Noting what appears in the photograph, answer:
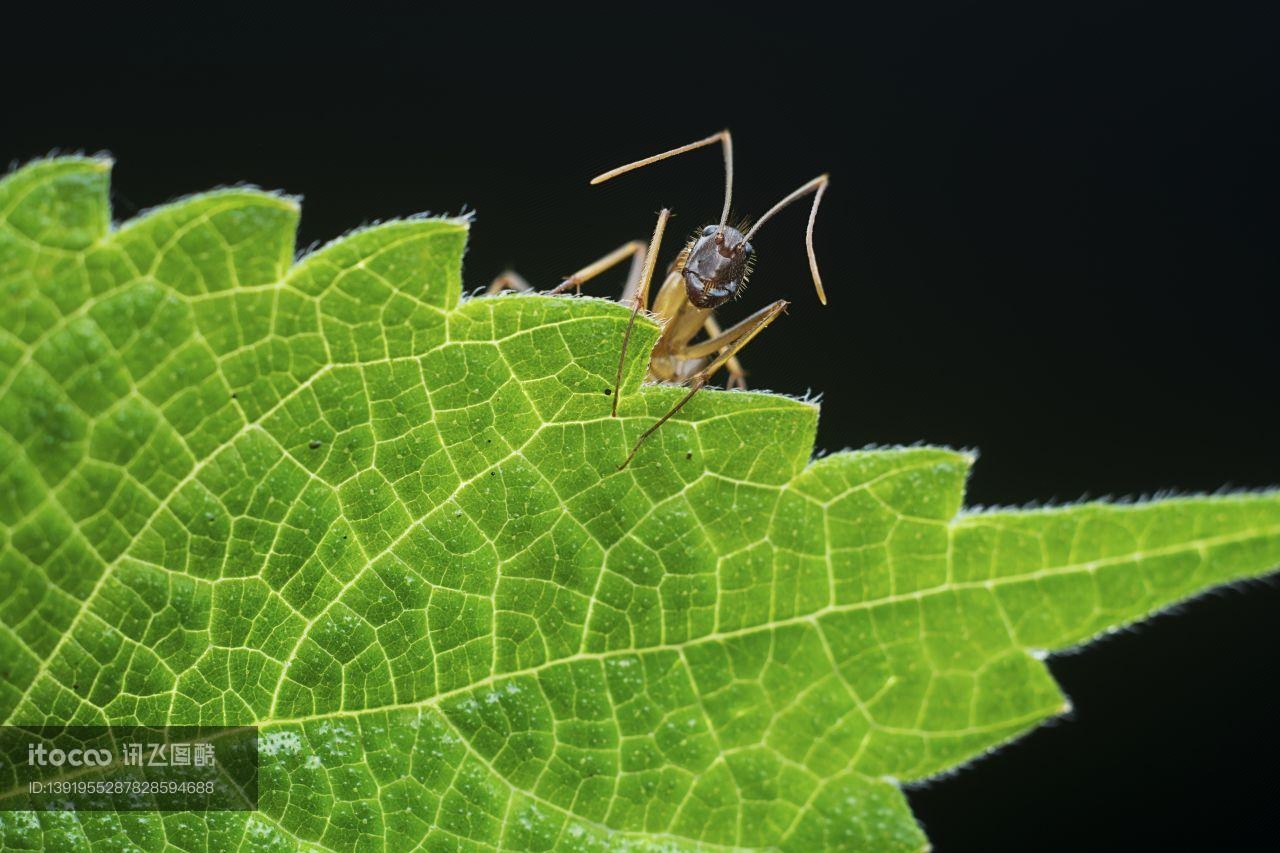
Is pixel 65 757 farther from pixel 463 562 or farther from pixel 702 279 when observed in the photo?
pixel 702 279

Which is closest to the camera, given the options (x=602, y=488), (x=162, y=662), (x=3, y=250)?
(x=3, y=250)

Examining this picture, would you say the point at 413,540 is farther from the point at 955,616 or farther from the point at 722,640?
the point at 955,616

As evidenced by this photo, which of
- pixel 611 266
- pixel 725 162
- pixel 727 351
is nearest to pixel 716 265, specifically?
pixel 725 162

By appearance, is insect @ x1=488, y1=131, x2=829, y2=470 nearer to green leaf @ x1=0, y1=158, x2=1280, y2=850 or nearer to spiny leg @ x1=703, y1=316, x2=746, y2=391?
spiny leg @ x1=703, y1=316, x2=746, y2=391

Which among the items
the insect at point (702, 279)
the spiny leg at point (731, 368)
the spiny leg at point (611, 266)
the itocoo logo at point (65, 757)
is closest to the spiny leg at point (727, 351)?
the insect at point (702, 279)

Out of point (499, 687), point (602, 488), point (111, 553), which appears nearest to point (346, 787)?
point (499, 687)

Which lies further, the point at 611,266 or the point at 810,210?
the point at 611,266

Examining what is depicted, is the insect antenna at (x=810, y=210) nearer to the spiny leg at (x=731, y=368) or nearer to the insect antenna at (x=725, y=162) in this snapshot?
the insect antenna at (x=725, y=162)

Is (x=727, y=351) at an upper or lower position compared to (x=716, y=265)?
lower
